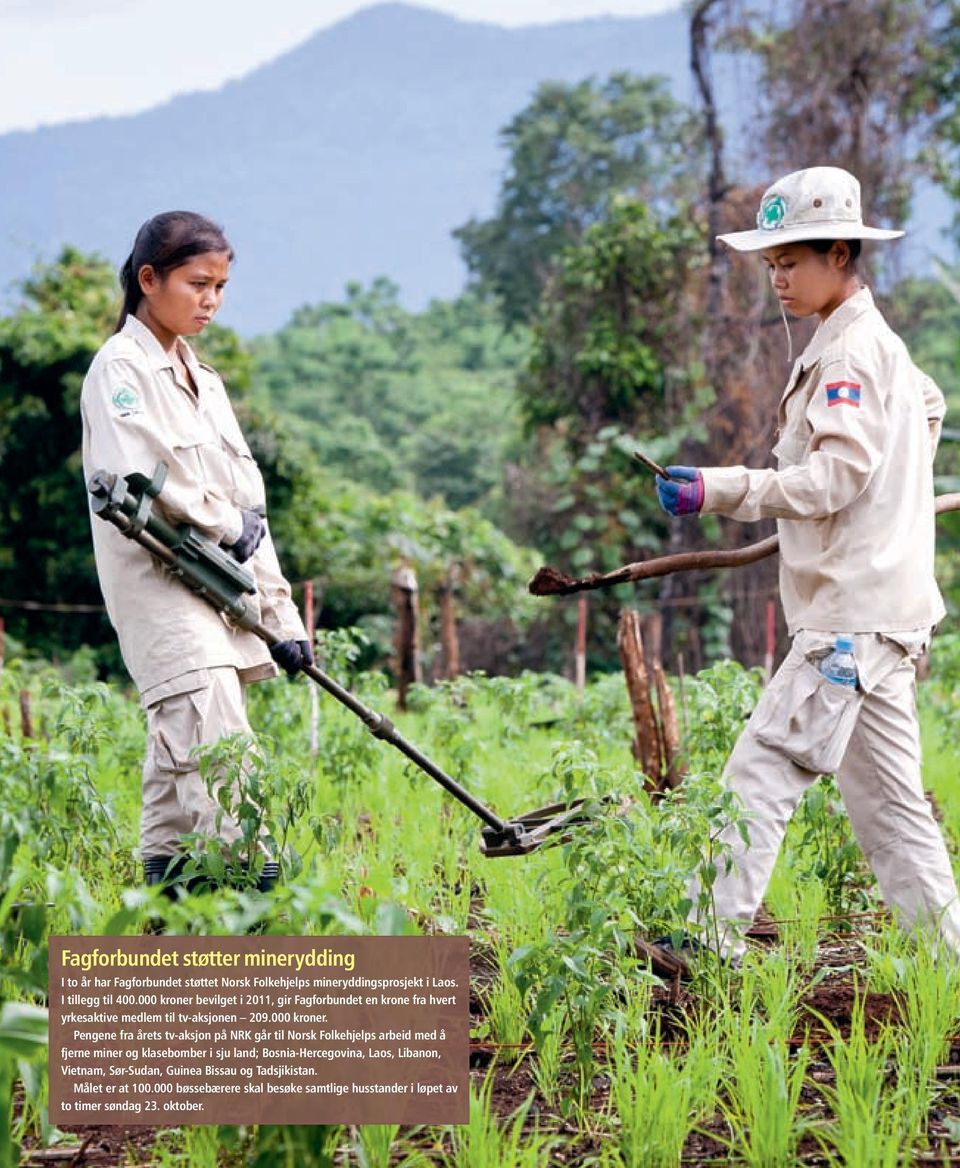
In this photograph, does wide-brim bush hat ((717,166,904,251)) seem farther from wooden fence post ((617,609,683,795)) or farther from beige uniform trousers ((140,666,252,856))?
wooden fence post ((617,609,683,795))

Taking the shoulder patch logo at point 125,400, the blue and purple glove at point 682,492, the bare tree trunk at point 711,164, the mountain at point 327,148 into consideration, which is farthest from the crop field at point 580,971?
the mountain at point 327,148

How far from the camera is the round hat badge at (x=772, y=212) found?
3.57 meters

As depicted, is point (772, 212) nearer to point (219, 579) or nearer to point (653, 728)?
point (219, 579)

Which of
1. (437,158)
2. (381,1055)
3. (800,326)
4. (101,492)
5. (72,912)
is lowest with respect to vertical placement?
(381,1055)

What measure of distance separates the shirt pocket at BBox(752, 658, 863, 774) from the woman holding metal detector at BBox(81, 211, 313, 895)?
111 centimetres

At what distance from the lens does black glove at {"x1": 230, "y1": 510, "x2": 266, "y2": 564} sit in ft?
12.2

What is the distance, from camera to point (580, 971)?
288cm

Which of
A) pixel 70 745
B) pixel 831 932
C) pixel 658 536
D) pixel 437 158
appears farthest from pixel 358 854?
pixel 437 158

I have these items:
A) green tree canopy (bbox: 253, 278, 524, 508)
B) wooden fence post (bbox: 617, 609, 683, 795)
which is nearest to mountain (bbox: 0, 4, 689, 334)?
green tree canopy (bbox: 253, 278, 524, 508)

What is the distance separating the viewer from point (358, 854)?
446 centimetres

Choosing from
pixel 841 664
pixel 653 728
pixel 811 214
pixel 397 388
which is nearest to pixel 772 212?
pixel 811 214

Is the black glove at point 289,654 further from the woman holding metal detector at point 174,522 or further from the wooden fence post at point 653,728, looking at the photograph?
the wooden fence post at point 653,728

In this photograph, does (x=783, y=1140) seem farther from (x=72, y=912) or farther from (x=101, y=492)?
(x=101, y=492)

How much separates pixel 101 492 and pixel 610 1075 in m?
1.59
